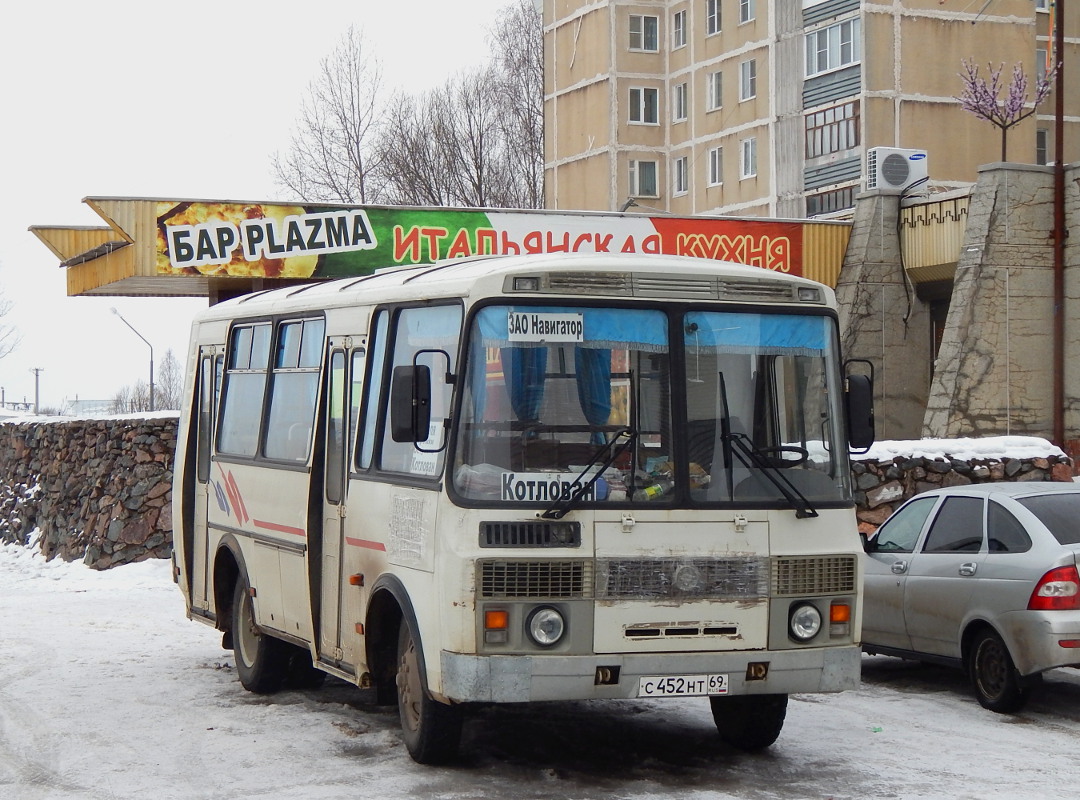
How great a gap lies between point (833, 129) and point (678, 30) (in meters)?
11.7

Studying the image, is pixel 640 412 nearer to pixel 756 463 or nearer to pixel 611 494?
pixel 611 494

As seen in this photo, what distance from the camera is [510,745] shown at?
9383mm

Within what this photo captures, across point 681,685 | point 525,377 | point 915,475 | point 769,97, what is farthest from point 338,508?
point 769,97

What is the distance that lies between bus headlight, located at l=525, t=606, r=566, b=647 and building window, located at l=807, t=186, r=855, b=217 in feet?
155

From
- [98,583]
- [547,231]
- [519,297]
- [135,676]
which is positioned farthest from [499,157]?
[519,297]

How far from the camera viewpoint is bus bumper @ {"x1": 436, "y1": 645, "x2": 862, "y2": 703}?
797cm

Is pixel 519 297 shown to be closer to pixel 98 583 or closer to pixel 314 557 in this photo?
pixel 314 557

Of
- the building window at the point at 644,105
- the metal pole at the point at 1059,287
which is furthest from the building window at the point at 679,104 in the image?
the metal pole at the point at 1059,287

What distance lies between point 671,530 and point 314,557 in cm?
285

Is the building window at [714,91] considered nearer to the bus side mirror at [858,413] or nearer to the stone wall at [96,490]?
the stone wall at [96,490]

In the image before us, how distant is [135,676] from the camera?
1267cm

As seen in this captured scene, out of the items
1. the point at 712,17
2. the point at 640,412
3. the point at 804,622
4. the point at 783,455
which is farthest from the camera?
the point at 712,17

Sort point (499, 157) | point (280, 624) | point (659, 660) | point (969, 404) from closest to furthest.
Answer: point (659, 660), point (280, 624), point (969, 404), point (499, 157)

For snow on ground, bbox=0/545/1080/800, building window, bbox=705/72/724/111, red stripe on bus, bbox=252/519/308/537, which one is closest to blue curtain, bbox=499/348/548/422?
snow on ground, bbox=0/545/1080/800
